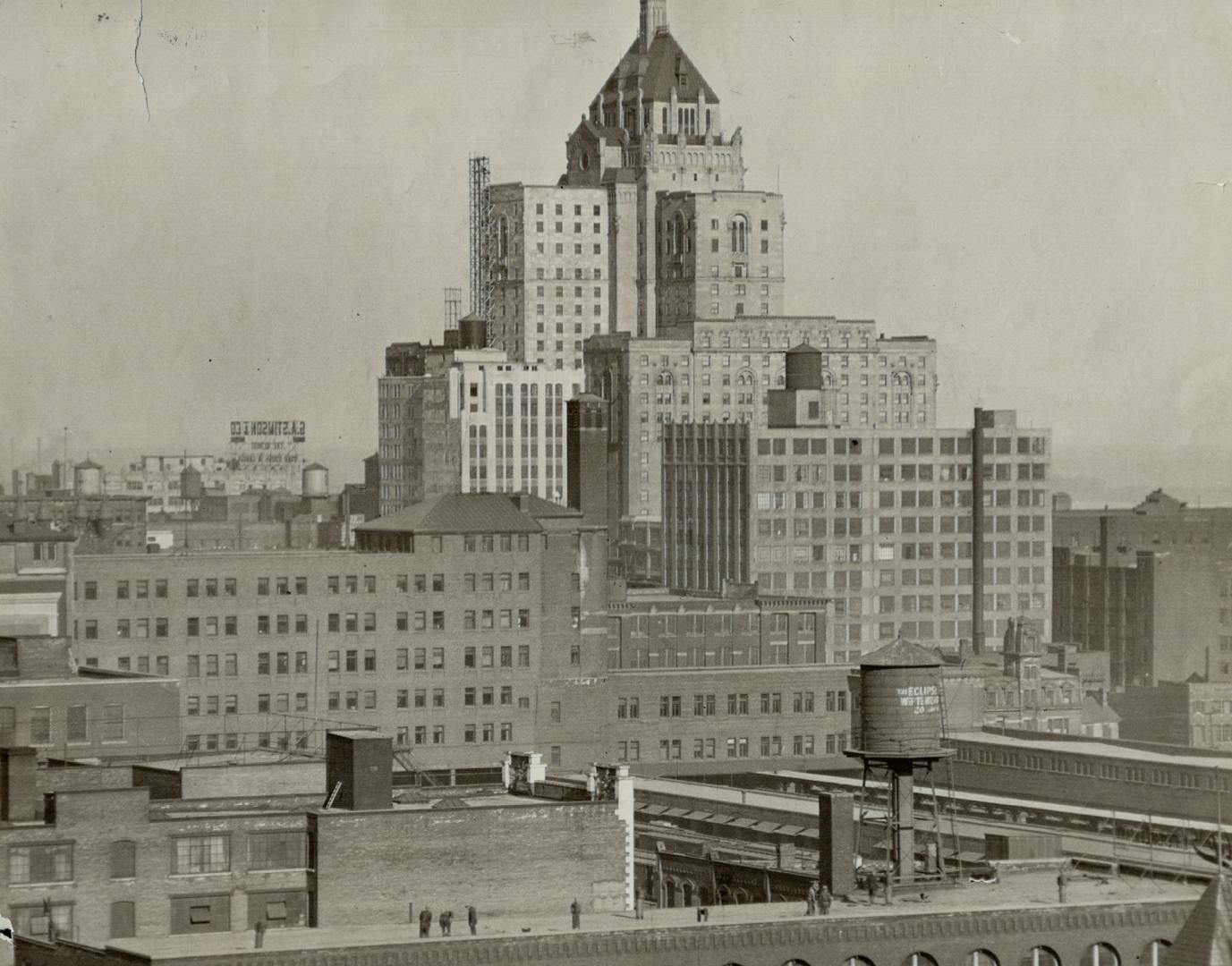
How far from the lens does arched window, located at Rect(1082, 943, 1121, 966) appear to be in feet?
287

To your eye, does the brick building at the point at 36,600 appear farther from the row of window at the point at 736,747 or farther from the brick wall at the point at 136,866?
the brick wall at the point at 136,866

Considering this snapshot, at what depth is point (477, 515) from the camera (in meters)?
176

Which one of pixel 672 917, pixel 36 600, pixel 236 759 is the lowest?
pixel 672 917

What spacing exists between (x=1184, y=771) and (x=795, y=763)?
33857 mm

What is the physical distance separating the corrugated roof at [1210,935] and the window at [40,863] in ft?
125

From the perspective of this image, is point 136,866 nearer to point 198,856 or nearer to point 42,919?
point 198,856

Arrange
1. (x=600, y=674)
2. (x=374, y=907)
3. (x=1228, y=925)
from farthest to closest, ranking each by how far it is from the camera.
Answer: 1. (x=600, y=674)
2. (x=374, y=907)
3. (x=1228, y=925)

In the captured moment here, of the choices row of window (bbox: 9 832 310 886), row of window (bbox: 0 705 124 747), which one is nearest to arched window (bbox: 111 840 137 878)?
row of window (bbox: 9 832 310 886)

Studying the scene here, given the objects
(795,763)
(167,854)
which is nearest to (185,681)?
(795,763)

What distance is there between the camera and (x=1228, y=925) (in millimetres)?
60469

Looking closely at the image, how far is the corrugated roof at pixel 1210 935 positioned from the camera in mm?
59906

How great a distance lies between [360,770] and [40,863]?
32.6 ft

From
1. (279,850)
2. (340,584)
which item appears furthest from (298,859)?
(340,584)

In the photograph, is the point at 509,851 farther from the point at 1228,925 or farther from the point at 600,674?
the point at 600,674
